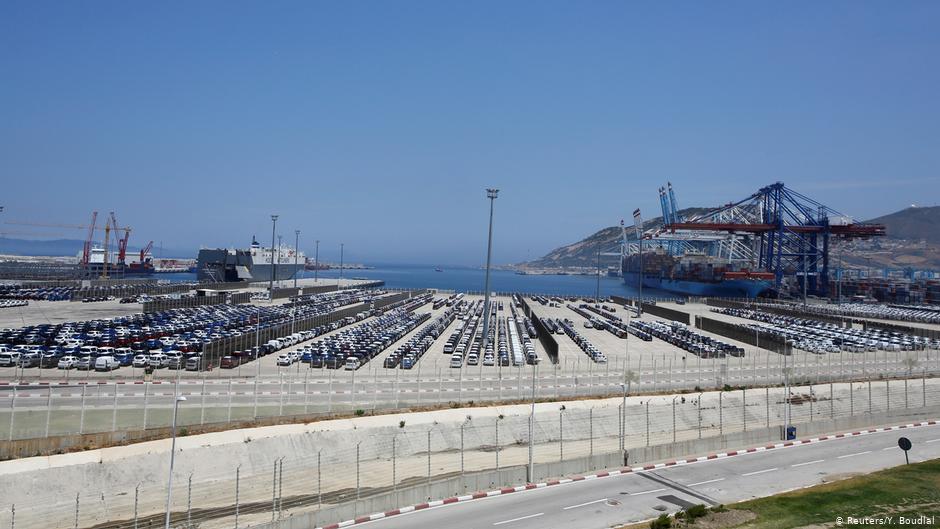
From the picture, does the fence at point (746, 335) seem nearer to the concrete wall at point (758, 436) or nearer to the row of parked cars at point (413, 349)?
the concrete wall at point (758, 436)

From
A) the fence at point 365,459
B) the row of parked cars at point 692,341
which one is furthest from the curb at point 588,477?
the row of parked cars at point 692,341

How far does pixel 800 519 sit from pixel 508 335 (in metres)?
39.0

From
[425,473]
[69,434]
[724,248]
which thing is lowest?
[425,473]

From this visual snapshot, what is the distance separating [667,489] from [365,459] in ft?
35.6

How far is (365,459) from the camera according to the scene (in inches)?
896

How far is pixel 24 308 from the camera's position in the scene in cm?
6394

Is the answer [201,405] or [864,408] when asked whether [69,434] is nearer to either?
[201,405]

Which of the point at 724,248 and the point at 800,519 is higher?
the point at 724,248

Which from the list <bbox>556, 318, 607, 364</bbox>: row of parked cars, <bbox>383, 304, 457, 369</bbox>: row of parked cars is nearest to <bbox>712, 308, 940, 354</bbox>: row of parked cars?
<bbox>556, 318, 607, 364</bbox>: row of parked cars

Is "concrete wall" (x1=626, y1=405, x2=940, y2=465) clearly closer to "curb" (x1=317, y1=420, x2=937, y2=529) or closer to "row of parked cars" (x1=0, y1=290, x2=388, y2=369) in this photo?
"curb" (x1=317, y1=420, x2=937, y2=529)

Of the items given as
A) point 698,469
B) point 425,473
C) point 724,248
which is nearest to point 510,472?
point 425,473

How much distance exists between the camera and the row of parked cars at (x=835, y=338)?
47.6 meters

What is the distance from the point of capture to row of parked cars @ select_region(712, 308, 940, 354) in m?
47.6

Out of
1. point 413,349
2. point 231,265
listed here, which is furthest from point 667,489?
point 231,265
